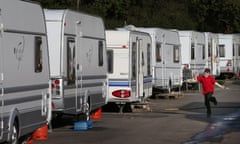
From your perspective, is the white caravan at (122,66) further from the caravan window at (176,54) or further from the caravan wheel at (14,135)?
the caravan wheel at (14,135)

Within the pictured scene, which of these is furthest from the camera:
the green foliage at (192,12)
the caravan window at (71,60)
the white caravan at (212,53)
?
the green foliage at (192,12)

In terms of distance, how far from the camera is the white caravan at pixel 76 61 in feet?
60.2

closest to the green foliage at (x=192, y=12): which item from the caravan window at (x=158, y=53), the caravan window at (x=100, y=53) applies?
the caravan window at (x=158, y=53)

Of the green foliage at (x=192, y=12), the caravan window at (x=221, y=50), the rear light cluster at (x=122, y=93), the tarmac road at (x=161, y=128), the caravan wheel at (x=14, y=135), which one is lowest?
the tarmac road at (x=161, y=128)

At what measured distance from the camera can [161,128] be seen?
20.3 metres

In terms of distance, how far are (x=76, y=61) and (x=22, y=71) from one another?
5.67 meters

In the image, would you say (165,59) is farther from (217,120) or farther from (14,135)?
(14,135)

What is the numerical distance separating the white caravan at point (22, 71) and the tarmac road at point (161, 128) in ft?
6.02

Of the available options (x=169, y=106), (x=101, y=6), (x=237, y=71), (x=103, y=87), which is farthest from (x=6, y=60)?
(x=101, y=6)

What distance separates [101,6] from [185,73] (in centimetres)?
2521

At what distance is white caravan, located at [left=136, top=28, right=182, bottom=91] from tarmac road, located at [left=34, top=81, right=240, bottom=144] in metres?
3.78

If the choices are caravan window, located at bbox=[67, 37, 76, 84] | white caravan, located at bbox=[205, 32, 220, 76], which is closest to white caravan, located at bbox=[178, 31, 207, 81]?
white caravan, located at bbox=[205, 32, 220, 76]

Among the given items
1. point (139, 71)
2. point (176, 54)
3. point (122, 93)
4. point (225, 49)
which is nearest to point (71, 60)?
point (122, 93)

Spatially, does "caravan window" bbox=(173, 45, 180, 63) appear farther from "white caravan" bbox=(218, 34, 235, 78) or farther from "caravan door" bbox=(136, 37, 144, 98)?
"white caravan" bbox=(218, 34, 235, 78)
